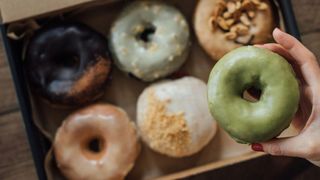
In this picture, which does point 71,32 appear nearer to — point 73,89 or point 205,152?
point 73,89

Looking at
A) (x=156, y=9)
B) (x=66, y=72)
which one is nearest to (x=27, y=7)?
(x=66, y=72)

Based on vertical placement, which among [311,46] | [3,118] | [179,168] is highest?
[311,46]

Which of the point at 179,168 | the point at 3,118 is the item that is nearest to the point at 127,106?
the point at 179,168

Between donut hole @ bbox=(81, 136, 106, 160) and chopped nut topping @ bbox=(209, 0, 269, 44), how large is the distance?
0.37 meters

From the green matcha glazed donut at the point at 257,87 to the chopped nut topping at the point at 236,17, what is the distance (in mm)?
439

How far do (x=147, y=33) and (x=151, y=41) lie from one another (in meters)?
0.04

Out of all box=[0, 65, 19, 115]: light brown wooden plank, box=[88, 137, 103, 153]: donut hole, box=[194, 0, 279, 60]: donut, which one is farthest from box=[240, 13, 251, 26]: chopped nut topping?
box=[0, 65, 19, 115]: light brown wooden plank

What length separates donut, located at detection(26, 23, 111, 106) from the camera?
1.20m

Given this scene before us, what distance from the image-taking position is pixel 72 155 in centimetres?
121

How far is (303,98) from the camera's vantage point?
85 centimetres

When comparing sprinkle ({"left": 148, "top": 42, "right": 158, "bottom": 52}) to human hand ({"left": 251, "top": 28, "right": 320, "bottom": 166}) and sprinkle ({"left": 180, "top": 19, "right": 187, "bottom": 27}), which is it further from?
human hand ({"left": 251, "top": 28, "right": 320, "bottom": 166})

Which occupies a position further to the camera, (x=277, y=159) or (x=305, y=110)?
(x=277, y=159)

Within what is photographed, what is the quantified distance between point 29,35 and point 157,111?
0.34 m

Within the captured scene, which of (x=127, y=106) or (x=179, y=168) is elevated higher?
(x=127, y=106)
